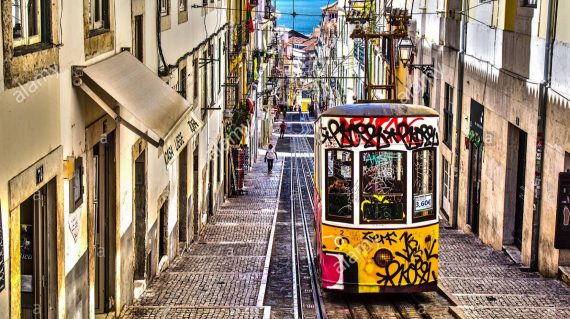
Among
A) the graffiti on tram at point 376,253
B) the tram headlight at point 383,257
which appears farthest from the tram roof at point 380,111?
the tram headlight at point 383,257

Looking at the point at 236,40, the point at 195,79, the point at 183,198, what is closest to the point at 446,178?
the point at 195,79

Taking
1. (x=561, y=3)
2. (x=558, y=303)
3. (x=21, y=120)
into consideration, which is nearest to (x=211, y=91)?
(x=561, y=3)

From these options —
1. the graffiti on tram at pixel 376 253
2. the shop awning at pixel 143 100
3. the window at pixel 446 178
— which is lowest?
the window at pixel 446 178

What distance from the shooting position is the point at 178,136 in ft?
36.2

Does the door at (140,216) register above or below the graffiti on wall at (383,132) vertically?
below

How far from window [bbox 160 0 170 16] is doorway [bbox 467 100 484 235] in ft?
24.2

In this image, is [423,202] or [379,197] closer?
[379,197]

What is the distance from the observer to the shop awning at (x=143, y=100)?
10086 mm

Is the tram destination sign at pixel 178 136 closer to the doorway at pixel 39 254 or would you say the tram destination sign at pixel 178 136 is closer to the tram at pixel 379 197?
the doorway at pixel 39 254

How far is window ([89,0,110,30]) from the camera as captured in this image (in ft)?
36.8

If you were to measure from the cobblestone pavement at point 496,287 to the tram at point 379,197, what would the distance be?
96 cm

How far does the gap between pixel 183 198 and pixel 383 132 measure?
337 inches

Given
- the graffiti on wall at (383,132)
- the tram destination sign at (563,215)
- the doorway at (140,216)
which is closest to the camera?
the tram destination sign at (563,215)

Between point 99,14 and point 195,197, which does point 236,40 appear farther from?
point 99,14
